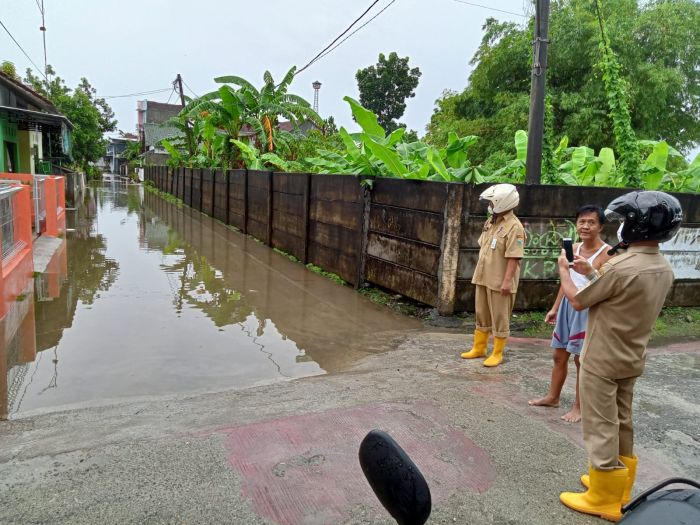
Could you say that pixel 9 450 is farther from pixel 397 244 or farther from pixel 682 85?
pixel 682 85

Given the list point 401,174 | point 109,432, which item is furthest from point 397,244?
point 109,432

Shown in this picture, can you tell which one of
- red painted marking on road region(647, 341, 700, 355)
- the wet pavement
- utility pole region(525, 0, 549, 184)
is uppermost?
utility pole region(525, 0, 549, 184)

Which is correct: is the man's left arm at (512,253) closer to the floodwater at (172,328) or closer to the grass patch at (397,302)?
the floodwater at (172,328)

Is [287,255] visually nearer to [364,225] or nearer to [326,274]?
[326,274]

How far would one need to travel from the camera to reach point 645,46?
56.6 ft

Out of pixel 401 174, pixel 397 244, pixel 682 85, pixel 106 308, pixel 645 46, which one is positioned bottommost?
pixel 106 308

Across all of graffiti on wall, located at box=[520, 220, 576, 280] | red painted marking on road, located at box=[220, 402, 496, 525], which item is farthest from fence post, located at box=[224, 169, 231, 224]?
red painted marking on road, located at box=[220, 402, 496, 525]

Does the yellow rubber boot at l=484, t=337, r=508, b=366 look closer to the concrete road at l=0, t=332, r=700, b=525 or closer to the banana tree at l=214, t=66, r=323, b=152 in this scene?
the concrete road at l=0, t=332, r=700, b=525

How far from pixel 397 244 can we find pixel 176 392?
412cm

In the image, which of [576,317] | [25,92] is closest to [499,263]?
[576,317]

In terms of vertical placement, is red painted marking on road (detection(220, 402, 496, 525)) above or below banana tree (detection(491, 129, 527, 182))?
below

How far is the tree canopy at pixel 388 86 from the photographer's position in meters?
51.6

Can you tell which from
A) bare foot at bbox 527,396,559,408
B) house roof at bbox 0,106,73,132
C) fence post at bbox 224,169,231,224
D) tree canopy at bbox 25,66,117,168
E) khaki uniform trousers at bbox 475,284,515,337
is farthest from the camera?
tree canopy at bbox 25,66,117,168

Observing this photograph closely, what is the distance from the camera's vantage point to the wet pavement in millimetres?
2826
